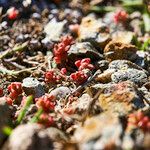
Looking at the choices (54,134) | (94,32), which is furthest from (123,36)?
(54,134)

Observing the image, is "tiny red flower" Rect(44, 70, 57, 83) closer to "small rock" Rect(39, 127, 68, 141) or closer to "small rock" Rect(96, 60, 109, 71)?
"small rock" Rect(96, 60, 109, 71)

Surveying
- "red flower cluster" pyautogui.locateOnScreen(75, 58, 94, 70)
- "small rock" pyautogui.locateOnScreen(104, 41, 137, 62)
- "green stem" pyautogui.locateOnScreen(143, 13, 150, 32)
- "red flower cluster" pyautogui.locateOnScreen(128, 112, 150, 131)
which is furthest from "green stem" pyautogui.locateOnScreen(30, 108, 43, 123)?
"green stem" pyautogui.locateOnScreen(143, 13, 150, 32)

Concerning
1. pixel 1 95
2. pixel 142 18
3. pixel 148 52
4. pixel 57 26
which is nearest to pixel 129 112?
pixel 1 95

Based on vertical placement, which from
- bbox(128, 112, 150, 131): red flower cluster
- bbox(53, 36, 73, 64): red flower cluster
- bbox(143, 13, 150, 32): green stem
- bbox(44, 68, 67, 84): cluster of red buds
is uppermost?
bbox(128, 112, 150, 131): red flower cluster

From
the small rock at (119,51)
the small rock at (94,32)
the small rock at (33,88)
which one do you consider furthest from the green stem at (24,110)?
the small rock at (94,32)

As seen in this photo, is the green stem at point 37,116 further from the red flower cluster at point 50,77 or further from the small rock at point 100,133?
the red flower cluster at point 50,77

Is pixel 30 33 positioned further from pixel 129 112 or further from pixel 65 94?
pixel 129 112
